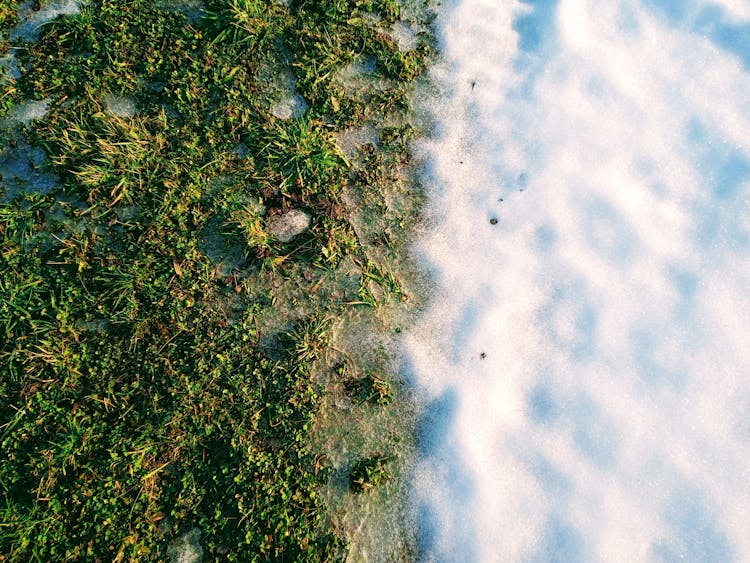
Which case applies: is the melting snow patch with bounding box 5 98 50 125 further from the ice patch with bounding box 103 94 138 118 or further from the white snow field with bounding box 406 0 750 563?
the white snow field with bounding box 406 0 750 563

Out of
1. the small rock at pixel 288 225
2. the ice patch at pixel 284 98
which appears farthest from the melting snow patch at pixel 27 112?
the small rock at pixel 288 225

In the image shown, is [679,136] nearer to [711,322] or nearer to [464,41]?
[711,322]

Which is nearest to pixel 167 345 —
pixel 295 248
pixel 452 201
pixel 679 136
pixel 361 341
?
pixel 295 248

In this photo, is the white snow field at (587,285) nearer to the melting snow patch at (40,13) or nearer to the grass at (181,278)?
the grass at (181,278)

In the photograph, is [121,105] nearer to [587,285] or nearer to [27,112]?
[27,112]

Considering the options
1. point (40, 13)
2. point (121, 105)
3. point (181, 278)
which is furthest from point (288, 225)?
point (40, 13)

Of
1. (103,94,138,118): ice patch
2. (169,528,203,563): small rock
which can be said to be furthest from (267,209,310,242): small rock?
(169,528,203,563): small rock

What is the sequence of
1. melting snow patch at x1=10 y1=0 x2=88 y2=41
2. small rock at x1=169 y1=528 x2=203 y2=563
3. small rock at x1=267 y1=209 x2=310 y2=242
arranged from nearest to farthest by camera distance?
small rock at x1=169 y1=528 x2=203 y2=563 < small rock at x1=267 y1=209 x2=310 y2=242 < melting snow patch at x1=10 y1=0 x2=88 y2=41
